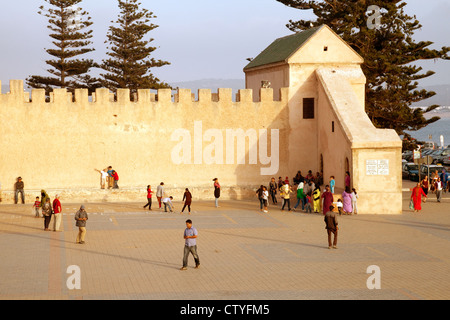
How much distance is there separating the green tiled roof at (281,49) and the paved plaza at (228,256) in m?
9.15

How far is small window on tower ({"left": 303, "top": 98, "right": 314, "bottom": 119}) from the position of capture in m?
34.5

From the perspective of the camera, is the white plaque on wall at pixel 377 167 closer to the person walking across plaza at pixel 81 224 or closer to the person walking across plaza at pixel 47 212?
the person walking across plaza at pixel 81 224

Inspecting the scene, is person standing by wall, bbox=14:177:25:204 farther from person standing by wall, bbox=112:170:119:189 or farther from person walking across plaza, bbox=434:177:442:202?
person walking across plaza, bbox=434:177:442:202

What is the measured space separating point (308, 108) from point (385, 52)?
1331 centimetres

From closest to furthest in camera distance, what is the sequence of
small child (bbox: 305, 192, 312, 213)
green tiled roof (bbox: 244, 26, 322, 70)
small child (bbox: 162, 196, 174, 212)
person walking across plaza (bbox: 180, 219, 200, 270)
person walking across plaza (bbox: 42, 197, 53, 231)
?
person walking across plaza (bbox: 180, 219, 200, 270)
person walking across plaza (bbox: 42, 197, 53, 231)
small child (bbox: 162, 196, 174, 212)
small child (bbox: 305, 192, 312, 213)
green tiled roof (bbox: 244, 26, 322, 70)

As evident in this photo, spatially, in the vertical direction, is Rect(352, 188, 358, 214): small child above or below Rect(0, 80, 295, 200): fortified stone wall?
below

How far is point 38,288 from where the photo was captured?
52.2 feet

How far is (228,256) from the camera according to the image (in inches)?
782

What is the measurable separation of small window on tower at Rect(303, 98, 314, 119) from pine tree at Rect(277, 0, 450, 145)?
33.2 ft

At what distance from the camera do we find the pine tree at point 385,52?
4412 centimetres

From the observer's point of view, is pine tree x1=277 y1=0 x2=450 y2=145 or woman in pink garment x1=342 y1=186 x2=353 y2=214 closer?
woman in pink garment x1=342 y1=186 x2=353 y2=214

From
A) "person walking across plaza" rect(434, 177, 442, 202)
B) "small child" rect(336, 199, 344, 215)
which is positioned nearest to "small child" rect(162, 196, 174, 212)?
"small child" rect(336, 199, 344, 215)
